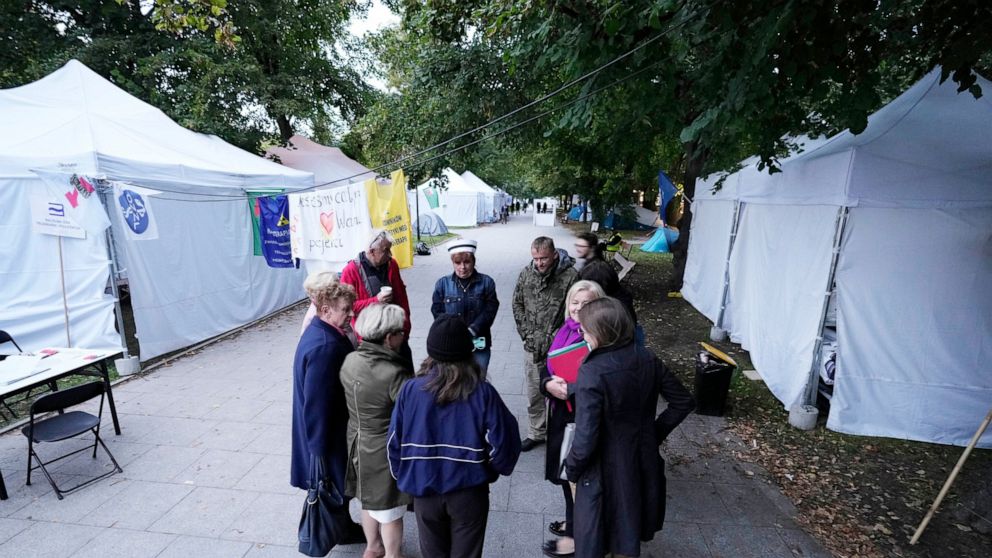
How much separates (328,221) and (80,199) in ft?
10.1

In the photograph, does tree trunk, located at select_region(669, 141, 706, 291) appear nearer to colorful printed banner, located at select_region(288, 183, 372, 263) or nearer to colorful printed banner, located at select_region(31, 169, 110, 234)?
colorful printed banner, located at select_region(288, 183, 372, 263)

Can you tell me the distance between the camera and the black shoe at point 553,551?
310cm

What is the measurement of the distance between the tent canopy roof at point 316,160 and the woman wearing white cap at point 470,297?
8.93 m

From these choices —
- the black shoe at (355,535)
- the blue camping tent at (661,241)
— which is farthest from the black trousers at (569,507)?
the blue camping tent at (661,241)

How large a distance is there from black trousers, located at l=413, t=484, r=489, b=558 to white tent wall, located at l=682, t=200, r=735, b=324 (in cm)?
720

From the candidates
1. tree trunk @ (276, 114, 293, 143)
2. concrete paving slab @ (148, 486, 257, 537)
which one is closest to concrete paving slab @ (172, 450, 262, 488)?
concrete paving slab @ (148, 486, 257, 537)

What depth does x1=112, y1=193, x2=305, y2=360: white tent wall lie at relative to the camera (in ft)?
21.9

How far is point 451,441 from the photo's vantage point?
2160 millimetres

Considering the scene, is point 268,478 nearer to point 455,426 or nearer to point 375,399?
point 375,399

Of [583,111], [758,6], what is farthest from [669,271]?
[758,6]

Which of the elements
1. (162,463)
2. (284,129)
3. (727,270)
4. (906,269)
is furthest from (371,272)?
(284,129)

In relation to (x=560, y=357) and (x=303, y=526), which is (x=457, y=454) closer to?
(x=560, y=357)

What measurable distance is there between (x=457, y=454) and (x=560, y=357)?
3.42 ft

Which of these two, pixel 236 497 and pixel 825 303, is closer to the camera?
pixel 236 497
